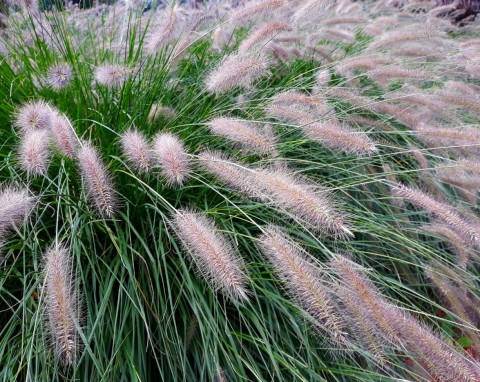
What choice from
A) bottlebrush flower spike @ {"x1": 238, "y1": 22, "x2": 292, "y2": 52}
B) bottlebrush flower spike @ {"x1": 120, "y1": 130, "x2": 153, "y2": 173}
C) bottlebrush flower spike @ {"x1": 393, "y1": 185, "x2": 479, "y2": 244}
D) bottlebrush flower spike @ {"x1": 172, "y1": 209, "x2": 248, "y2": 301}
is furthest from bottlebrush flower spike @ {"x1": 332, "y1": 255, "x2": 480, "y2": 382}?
bottlebrush flower spike @ {"x1": 238, "y1": 22, "x2": 292, "y2": 52}

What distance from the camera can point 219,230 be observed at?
6.03ft

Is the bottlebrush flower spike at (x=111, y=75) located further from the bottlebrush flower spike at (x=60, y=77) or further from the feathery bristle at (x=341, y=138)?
the feathery bristle at (x=341, y=138)

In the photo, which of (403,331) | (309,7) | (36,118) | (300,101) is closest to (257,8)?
(309,7)

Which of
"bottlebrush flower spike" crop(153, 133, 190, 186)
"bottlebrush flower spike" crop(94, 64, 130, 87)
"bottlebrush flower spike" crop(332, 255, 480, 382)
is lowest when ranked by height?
"bottlebrush flower spike" crop(332, 255, 480, 382)

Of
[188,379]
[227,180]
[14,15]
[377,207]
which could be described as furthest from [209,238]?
[14,15]

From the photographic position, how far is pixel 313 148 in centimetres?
264

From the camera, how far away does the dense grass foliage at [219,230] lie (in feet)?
5.18

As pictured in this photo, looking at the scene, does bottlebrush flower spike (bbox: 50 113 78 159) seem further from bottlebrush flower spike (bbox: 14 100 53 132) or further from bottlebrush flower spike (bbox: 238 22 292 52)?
bottlebrush flower spike (bbox: 238 22 292 52)

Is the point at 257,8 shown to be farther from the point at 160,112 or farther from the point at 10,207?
the point at 10,207

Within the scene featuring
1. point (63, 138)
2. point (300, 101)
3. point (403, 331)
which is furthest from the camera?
point (300, 101)

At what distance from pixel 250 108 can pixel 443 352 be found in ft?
4.89

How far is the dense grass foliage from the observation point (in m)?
1.58

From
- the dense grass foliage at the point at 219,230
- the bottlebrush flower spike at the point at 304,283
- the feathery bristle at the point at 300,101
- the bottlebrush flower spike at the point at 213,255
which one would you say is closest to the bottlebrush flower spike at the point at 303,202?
the dense grass foliage at the point at 219,230

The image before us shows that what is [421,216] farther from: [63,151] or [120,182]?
[63,151]
